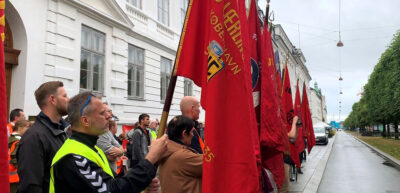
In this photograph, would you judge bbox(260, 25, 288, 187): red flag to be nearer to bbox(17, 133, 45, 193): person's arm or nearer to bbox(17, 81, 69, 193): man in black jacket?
bbox(17, 81, 69, 193): man in black jacket

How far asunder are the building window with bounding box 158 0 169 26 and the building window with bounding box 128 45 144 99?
103 inches

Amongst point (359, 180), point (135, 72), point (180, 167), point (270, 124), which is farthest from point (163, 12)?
point (180, 167)

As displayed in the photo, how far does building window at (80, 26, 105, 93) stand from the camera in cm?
973

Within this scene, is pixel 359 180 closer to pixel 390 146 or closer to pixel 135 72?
pixel 135 72

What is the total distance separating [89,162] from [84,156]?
0.04 meters

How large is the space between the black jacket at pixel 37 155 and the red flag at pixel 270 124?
86.6 inches


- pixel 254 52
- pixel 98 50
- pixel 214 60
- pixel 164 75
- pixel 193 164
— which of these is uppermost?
pixel 98 50

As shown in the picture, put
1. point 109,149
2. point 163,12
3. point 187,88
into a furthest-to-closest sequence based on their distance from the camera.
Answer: point 187,88 → point 163,12 → point 109,149

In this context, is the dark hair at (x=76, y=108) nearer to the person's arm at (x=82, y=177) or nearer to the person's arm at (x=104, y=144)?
the person's arm at (x=82, y=177)

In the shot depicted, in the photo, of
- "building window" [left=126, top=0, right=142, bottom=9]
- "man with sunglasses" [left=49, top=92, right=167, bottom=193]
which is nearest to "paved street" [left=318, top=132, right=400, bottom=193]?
"man with sunglasses" [left=49, top=92, right=167, bottom=193]

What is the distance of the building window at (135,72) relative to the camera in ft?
39.6

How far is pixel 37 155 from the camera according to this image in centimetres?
227

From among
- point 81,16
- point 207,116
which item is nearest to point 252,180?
point 207,116

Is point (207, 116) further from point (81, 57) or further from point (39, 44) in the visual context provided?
point (81, 57)
